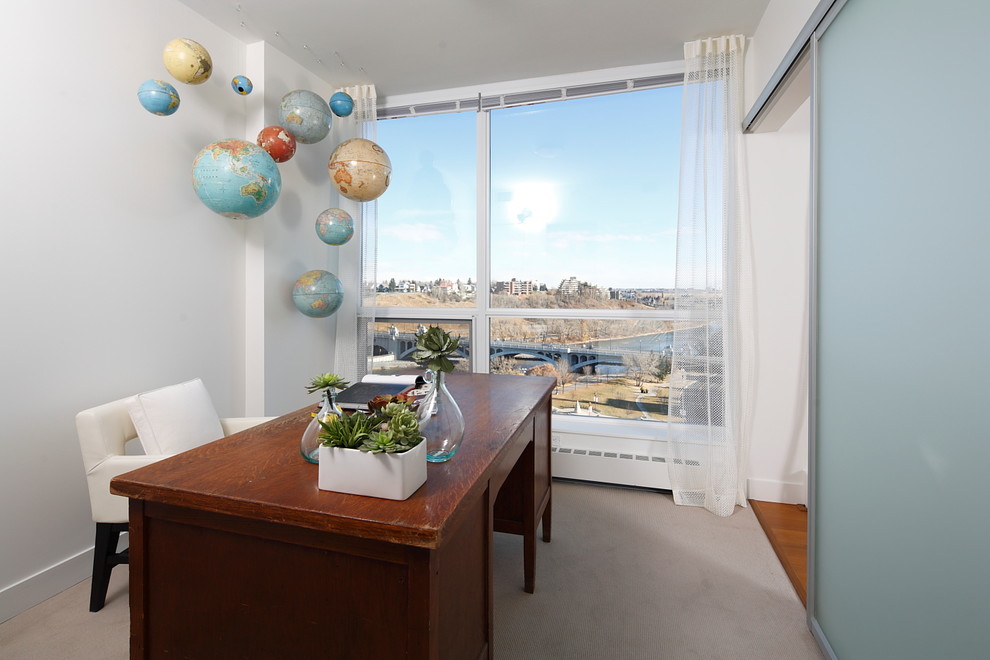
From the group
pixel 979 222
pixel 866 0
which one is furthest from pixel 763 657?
pixel 866 0

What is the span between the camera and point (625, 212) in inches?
→ 123

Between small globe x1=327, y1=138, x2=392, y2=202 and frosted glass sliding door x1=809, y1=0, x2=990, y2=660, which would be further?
small globe x1=327, y1=138, x2=392, y2=202

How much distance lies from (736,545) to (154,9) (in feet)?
12.4

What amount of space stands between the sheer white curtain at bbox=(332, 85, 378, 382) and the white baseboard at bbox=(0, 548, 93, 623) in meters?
1.67

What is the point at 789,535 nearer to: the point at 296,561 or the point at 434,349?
the point at 434,349

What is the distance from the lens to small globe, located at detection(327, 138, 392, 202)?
266 centimetres

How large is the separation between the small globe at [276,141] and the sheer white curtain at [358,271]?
2.84ft

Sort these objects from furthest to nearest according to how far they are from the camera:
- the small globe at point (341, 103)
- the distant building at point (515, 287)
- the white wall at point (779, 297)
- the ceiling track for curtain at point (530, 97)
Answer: the distant building at point (515, 287)
the ceiling track for curtain at point (530, 97)
the small globe at point (341, 103)
the white wall at point (779, 297)

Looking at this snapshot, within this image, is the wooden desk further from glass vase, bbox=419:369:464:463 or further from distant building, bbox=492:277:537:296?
distant building, bbox=492:277:537:296

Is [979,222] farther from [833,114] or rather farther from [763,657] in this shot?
[763,657]

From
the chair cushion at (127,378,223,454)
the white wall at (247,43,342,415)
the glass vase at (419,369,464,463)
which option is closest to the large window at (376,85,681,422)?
the white wall at (247,43,342,415)

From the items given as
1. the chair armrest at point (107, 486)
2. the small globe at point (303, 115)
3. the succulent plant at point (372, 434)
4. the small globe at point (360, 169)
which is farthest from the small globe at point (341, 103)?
the succulent plant at point (372, 434)

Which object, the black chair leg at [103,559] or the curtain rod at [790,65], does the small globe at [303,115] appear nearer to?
the black chair leg at [103,559]

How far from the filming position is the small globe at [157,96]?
2.00 m
